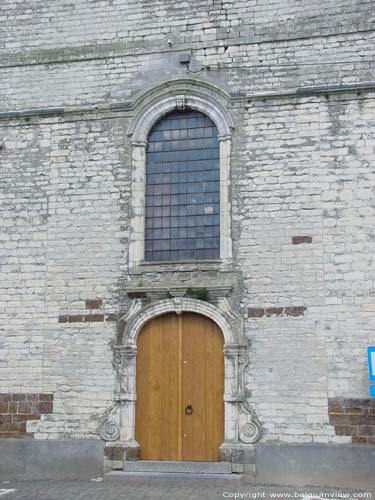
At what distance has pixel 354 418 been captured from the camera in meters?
10.2

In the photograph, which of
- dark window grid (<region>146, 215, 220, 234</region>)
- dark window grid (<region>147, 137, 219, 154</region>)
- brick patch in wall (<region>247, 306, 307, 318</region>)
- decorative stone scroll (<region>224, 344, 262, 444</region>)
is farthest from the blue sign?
dark window grid (<region>147, 137, 219, 154</region>)

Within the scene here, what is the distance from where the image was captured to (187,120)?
1186 centimetres

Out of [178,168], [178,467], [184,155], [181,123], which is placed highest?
[181,123]

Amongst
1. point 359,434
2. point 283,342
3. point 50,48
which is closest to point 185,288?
point 283,342

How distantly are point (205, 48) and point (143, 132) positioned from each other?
1.79m

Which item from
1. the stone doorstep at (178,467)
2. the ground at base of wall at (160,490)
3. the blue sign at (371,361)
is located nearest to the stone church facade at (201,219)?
the stone doorstep at (178,467)

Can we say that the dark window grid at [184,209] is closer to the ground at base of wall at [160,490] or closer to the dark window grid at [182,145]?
the dark window grid at [182,145]

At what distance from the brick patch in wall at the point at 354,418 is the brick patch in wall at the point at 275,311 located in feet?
4.69

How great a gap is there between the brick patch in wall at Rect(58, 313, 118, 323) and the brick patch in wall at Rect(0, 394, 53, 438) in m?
1.25

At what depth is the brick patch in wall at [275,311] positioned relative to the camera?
10.7m

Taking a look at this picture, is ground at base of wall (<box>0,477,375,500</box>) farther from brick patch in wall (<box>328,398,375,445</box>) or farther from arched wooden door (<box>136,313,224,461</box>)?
brick patch in wall (<box>328,398,375,445</box>)

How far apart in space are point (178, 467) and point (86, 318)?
2.80m

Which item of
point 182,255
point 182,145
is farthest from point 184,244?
point 182,145

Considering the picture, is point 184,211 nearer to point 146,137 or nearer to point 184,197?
point 184,197
